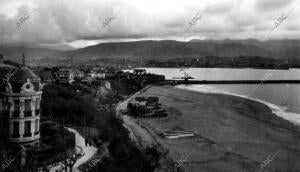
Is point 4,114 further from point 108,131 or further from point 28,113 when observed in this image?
point 108,131

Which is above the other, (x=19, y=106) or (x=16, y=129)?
(x=19, y=106)

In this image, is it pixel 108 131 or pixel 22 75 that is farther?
pixel 108 131

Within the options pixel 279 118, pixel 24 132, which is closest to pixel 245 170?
pixel 24 132

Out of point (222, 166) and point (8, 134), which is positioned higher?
point (8, 134)

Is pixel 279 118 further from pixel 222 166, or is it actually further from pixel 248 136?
pixel 222 166

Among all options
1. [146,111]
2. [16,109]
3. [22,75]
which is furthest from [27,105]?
[146,111]

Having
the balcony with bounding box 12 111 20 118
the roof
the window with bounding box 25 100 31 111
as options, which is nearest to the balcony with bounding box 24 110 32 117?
the window with bounding box 25 100 31 111

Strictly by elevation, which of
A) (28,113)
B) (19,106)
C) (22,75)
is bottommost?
(28,113)
